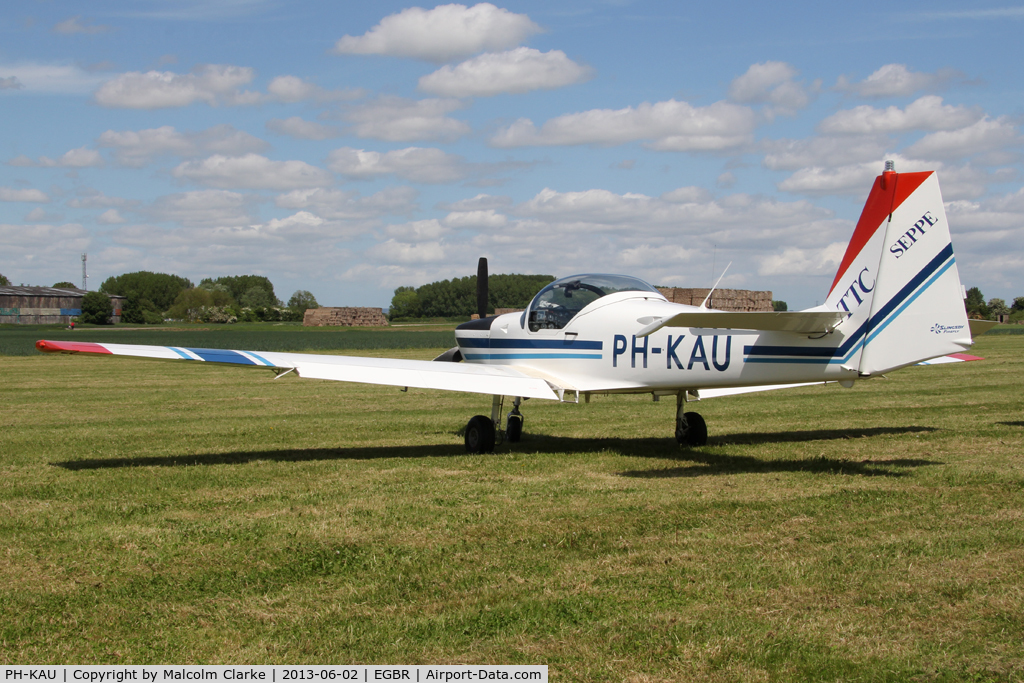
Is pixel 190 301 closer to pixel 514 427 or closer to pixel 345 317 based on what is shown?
pixel 345 317

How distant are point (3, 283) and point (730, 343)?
476ft

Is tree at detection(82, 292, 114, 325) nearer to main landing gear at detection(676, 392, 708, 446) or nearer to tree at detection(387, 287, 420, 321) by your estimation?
tree at detection(387, 287, 420, 321)

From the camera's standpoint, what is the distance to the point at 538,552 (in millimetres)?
5152

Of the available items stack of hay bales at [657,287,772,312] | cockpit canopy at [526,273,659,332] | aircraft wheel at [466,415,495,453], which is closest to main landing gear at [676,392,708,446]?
cockpit canopy at [526,273,659,332]

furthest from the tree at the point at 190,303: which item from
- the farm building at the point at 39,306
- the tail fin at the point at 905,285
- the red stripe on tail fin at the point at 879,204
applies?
the tail fin at the point at 905,285

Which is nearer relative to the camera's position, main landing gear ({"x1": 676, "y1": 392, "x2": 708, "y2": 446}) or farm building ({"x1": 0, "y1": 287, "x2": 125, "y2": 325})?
Result: main landing gear ({"x1": 676, "y1": 392, "x2": 708, "y2": 446})

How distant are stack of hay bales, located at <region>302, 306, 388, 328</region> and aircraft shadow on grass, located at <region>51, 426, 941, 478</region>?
67419 millimetres

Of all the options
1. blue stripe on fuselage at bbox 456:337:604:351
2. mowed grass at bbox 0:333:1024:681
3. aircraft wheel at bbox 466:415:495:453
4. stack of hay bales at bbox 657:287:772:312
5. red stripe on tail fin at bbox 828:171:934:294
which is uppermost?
stack of hay bales at bbox 657:287:772:312

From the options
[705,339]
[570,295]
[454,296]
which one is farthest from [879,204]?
[454,296]

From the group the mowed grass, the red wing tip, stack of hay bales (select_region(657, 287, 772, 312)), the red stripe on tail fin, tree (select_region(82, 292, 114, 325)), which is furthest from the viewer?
tree (select_region(82, 292, 114, 325))

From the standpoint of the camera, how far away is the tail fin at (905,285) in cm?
720

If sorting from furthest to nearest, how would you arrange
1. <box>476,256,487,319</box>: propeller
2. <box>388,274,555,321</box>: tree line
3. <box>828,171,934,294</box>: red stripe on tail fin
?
1. <box>388,274,555,321</box>: tree line
2. <box>476,256,487,319</box>: propeller
3. <box>828,171,934,294</box>: red stripe on tail fin

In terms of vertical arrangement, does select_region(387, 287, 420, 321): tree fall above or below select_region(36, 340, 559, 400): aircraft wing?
above

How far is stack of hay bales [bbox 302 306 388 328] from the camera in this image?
253 feet
